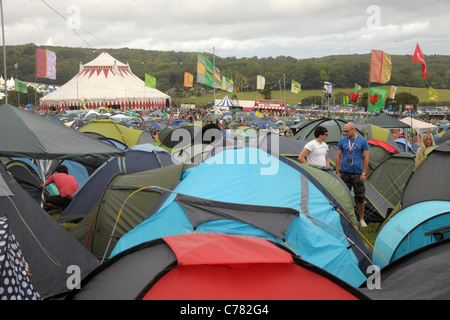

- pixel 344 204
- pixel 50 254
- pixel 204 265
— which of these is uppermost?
pixel 204 265

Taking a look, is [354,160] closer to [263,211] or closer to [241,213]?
[263,211]

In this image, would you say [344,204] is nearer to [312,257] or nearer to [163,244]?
[312,257]

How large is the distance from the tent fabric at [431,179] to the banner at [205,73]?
51.8ft

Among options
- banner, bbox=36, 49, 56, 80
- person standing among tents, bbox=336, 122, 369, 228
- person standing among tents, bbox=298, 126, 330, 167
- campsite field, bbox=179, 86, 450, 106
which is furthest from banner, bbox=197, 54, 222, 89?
campsite field, bbox=179, 86, 450, 106

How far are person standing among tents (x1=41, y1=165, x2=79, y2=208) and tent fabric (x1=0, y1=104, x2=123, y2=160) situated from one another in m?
1.30

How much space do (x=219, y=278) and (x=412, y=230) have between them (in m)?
2.72

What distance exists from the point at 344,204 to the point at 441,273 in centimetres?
252

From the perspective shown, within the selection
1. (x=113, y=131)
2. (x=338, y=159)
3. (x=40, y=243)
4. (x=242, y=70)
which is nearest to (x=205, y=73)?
(x=113, y=131)

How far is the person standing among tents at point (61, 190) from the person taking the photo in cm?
734

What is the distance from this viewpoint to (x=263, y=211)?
3.87m

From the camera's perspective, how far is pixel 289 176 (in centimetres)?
455

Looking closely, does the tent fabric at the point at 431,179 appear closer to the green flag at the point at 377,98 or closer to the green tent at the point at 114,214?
the green tent at the point at 114,214

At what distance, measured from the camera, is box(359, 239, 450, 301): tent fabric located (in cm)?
237
